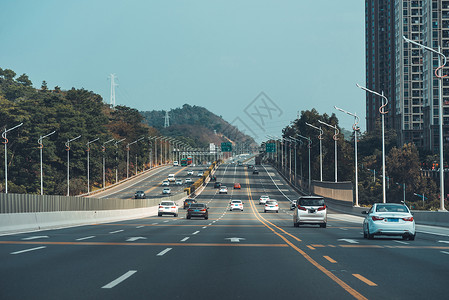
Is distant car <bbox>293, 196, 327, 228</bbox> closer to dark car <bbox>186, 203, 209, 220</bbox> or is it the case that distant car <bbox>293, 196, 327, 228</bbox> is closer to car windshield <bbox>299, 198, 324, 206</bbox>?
car windshield <bbox>299, 198, 324, 206</bbox>

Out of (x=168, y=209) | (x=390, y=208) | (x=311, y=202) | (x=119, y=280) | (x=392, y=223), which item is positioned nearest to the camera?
(x=119, y=280)

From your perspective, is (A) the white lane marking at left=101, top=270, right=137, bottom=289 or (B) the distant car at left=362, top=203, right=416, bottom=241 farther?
(B) the distant car at left=362, top=203, right=416, bottom=241

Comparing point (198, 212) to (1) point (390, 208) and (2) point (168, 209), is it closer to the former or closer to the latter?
(2) point (168, 209)

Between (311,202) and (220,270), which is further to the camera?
(311,202)

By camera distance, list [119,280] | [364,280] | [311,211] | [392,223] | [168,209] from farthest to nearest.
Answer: [168,209]
[311,211]
[392,223]
[364,280]
[119,280]

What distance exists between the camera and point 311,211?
3253 cm

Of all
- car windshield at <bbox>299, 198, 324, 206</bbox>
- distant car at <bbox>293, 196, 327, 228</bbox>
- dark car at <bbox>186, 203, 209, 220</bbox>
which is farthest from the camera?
dark car at <bbox>186, 203, 209, 220</bbox>

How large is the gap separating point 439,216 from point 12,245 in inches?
873

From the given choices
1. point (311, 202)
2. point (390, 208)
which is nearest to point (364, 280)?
point (390, 208)

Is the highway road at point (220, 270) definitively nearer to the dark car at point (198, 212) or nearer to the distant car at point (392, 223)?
the distant car at point (392, 223)

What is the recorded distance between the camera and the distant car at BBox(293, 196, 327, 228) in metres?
32.5

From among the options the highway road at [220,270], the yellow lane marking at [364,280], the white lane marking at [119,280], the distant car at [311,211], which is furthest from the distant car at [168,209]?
the yellow lane marking at [364,280]

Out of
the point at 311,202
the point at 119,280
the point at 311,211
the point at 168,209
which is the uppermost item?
the point at 311,202

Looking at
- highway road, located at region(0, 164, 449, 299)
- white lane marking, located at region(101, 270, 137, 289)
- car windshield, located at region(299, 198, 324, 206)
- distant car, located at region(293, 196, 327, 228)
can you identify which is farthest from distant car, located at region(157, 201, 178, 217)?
A: white lane marking, located at region(101, 270, 137, 289)
